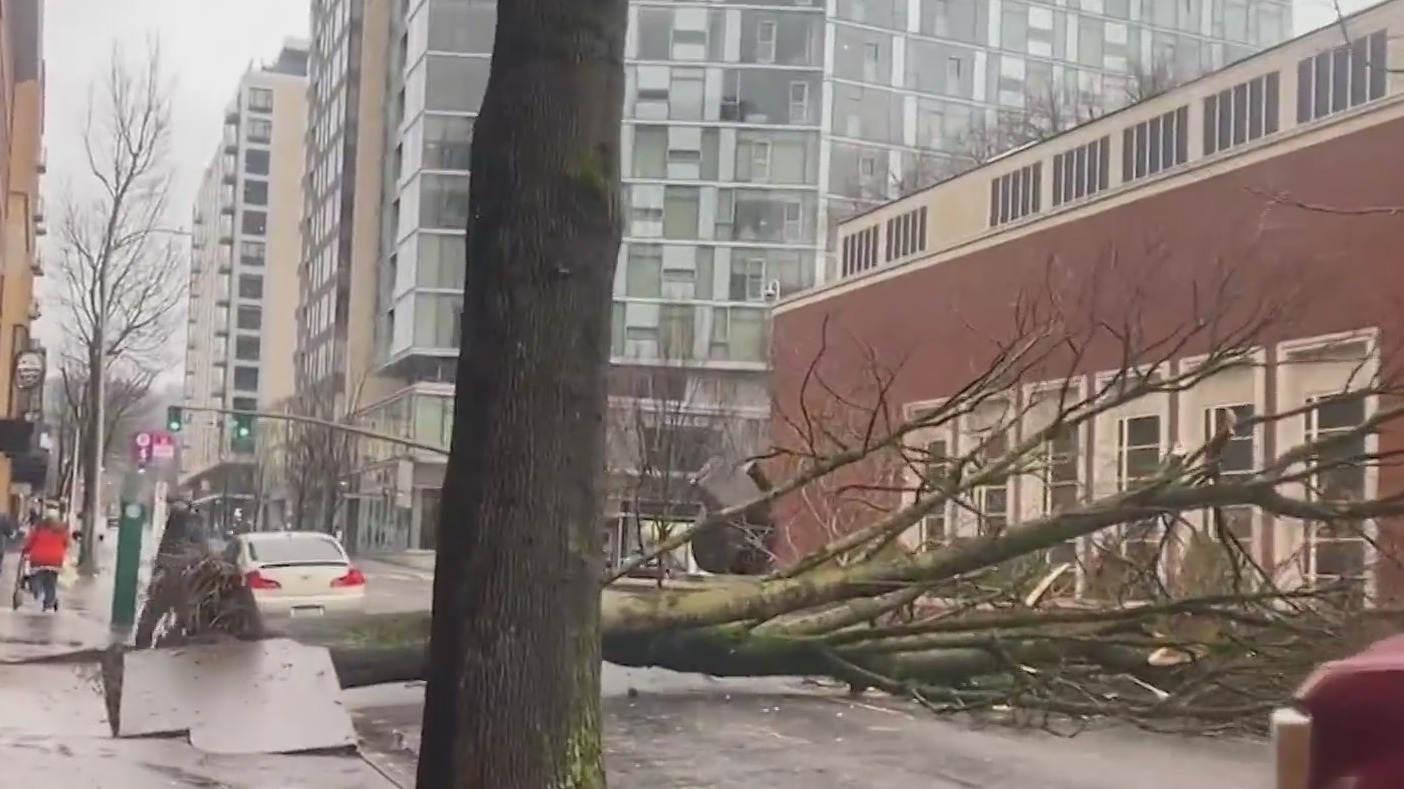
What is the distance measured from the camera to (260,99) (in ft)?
454

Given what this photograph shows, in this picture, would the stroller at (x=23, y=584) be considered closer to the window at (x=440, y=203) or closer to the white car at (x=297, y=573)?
the white car at (x=297, y=573)

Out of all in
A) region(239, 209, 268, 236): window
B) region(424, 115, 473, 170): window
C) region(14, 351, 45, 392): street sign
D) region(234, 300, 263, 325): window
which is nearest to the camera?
region(14, 351, 45, 392): street sign

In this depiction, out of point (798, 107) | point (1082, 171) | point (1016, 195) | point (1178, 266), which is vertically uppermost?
point (798, 107)

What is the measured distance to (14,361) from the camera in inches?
1785

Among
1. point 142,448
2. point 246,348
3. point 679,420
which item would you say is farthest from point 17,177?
point 246,348

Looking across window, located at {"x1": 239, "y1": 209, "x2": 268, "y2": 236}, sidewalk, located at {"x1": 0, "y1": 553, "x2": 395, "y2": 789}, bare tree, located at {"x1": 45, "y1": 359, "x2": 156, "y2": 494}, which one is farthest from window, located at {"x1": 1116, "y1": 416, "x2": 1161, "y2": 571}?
window, located at {"x1": 239, "y1": 209, "x2": 268, "y2": 236}

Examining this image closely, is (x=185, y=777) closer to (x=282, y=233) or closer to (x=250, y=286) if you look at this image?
(x=282, y=233)

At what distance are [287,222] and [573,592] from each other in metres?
134

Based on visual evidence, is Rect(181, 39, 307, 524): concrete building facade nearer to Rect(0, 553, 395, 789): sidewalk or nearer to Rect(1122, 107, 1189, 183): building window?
Rect(1122, 107, 1189, 183): building window

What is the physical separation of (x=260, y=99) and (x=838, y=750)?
5222 inches

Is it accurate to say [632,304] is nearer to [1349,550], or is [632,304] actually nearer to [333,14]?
[333,14]

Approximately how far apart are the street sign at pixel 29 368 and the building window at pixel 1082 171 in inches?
941

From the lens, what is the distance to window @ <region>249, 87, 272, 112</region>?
138250 millimetres

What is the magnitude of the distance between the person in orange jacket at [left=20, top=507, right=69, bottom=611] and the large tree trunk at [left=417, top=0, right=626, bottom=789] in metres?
20.2
